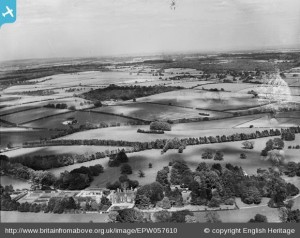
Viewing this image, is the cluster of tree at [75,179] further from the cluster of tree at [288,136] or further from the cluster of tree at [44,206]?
the cluster of tree at [288,136]

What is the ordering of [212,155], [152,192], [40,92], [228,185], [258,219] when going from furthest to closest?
[40,92] → [212,155] → [228,185] → [152,192] → [258,219]

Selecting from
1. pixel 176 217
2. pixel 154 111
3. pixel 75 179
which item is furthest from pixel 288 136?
pixel 75 179

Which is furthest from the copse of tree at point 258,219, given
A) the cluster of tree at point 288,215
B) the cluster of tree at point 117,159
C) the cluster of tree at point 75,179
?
the cluster of tree at point 75,179

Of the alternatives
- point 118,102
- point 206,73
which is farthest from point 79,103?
point 206,73

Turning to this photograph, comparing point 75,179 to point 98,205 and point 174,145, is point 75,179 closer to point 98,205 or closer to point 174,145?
point 98,205

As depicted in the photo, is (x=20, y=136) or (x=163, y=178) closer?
(x=163, y=178)

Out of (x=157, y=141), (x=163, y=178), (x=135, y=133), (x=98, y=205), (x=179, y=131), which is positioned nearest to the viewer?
(x=98, y=205)

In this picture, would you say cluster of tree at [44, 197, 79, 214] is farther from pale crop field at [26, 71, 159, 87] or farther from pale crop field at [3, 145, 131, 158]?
pale crop field at [26, 71, 159, 87]
